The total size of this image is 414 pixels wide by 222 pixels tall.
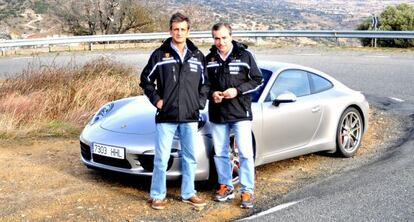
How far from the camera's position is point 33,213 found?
6043 mm

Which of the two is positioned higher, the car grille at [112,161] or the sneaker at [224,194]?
the car grille at [112,161]

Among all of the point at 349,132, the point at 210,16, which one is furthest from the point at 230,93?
the point at 210,16

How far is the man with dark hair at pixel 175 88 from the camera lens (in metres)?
5.95

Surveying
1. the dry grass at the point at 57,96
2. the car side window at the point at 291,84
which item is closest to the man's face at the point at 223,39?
the car side window at the point at 291,84

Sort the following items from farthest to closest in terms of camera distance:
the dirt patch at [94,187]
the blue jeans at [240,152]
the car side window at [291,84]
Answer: the car side window at [291,84] < the blue jeans at [240,152] < the dirt patch at [94,187]

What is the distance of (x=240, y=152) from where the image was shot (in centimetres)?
635

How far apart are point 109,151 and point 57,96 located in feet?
14.9

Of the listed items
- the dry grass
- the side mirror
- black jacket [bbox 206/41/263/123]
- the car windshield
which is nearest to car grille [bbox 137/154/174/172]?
black jacket [bbox 206/41/263/123]

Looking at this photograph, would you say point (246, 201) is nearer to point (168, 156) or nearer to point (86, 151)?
point (168, 156)

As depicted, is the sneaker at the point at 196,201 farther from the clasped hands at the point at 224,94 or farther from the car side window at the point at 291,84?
the car side window at the point at 291,84

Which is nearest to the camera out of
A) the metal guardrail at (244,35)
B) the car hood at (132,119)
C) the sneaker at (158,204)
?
the sneaker at (158,204)

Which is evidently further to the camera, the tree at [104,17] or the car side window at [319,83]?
the tree at [104,17]

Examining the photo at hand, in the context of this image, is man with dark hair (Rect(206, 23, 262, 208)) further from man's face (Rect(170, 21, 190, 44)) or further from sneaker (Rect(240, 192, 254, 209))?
man's face (Rect(170, 21, 190, 44))

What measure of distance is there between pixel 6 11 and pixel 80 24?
2712cm
